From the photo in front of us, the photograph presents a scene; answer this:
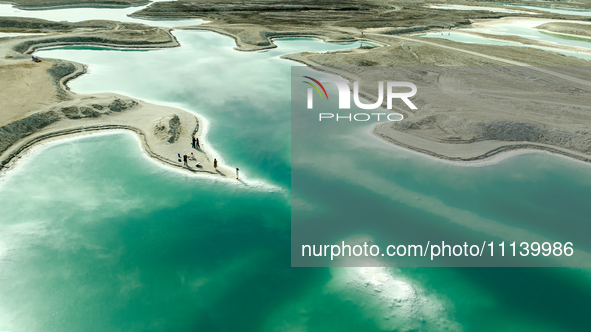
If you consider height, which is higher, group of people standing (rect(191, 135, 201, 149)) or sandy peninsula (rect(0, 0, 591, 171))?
sandy peninsula (rect(0, 0, 591, 171))

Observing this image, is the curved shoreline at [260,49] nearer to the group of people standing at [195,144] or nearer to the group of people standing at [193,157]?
the group of people standing at [193,157]

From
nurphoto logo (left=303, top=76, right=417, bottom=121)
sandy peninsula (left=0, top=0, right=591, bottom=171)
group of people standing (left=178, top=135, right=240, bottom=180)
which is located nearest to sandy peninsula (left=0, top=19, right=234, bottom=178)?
sandy peninsula (left=0, top=0, right=591, bottom=171)

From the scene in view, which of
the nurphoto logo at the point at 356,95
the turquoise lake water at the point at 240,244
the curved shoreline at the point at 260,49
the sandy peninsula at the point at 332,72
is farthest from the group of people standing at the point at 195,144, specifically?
the nurphoto logo at the point at 356,95

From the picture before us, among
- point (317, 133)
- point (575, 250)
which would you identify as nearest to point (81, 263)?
point (317, 133)

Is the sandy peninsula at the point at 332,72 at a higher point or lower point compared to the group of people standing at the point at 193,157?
higher

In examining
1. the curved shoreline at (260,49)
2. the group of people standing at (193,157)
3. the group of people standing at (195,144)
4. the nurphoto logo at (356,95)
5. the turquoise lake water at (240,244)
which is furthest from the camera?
the nurphoto logo at (356,95)

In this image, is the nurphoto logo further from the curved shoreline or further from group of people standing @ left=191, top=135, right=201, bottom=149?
group of people standing @ left=191, top=135, right=201, bottom=149

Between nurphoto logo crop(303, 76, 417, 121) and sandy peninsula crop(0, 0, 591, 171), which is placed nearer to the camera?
sandy peninsula crop(0, 0, 591, 171)

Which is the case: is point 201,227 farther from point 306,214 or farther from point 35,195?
point 35,195
